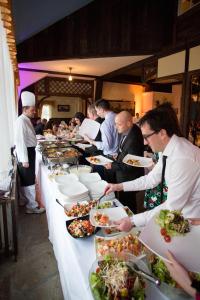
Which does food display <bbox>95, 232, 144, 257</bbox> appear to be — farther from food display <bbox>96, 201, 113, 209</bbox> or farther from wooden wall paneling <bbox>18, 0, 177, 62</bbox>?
wooden wall paneling <bbox>18, 0, 177, 62</bbox>

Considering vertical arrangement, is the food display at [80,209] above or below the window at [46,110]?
below

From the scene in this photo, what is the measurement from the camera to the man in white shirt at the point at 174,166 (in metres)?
0.89

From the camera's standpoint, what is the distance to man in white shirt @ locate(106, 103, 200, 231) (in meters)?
0.89

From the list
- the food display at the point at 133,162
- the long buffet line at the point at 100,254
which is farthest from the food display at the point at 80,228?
the food display at the point at 133,162

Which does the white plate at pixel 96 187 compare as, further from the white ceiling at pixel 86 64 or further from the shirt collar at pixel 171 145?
the white ceiling at pixel 86 64

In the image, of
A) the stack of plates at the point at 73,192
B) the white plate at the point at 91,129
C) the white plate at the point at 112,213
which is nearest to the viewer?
the white plate at the point at 112,213

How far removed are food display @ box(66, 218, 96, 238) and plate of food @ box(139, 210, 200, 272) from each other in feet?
1.07

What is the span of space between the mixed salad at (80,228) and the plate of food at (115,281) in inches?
10.1

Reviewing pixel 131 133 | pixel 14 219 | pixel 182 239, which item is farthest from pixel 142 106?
pixel 182 239

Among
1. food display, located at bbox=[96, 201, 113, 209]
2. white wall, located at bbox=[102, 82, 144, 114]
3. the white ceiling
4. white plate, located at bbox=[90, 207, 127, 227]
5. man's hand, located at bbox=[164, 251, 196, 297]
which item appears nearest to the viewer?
man's hand, located at bbox=[164, 251, 196, 297]

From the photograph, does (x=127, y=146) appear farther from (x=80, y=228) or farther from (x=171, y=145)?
(x=80, y=228)

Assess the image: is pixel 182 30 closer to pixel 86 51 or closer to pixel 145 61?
pixel 145 61

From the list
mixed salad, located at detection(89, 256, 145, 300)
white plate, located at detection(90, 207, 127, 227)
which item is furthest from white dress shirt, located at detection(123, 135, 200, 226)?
mixed salad, located at detection(89, 256, 145, 300)

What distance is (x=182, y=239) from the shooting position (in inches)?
26.4
